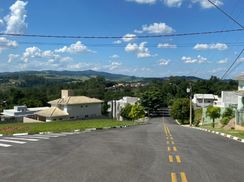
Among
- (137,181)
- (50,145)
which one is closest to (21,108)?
(50,145)

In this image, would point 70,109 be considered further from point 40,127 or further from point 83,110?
point 40,127

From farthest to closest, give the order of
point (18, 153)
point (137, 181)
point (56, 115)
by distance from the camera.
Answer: point (56, 115)
point (18, 153)
point (137, 181)

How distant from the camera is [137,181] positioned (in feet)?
31.3

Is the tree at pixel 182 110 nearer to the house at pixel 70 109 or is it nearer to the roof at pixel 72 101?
the house at pixel 70 109

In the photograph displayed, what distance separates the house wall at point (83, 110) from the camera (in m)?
89.2

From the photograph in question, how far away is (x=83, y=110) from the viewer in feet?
308

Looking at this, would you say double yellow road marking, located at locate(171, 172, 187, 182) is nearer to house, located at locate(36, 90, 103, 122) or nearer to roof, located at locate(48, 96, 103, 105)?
house, located at locate(36, 90, 103, 122)

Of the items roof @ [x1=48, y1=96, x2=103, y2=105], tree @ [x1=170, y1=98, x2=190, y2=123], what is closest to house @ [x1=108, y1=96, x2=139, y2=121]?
roof @ [x1=48, y1=96, x2=103, y2=105]

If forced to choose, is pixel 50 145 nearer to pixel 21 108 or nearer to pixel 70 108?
pixel 70 108

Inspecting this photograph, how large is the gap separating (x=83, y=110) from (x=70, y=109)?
17.1ft

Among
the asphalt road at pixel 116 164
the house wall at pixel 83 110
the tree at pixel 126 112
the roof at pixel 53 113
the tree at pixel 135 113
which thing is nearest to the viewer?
the asphalt road at pixel 116 164

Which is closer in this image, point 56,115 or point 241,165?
point 241,165

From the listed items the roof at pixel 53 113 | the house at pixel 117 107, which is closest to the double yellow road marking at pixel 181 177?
the roof at pixel 53 113

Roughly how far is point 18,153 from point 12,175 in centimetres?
436
